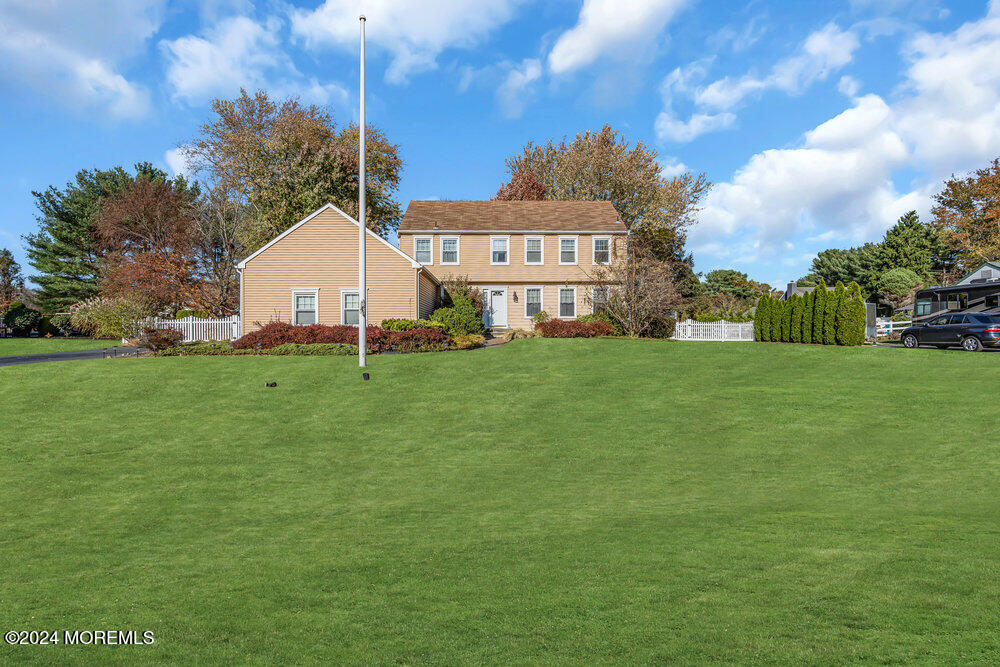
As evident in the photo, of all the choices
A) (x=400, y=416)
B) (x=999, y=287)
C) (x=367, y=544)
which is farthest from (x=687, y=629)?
(x=999, y=287)

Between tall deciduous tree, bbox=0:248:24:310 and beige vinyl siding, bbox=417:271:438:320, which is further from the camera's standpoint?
tall deciduous tree, bbox=0:248:24:310

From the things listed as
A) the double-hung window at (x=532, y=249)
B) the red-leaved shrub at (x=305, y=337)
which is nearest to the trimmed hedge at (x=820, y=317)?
the double-hung window at (x=532, y=249)

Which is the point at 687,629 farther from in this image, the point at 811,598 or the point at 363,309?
the point at 363,309

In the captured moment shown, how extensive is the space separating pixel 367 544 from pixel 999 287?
43.0 meters

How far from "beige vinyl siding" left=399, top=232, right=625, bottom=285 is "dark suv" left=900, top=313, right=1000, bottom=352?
17704 mm

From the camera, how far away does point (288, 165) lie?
155 feet

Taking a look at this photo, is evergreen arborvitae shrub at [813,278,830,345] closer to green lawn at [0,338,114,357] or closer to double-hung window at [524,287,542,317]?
double-hung window at [524,287,542,317]

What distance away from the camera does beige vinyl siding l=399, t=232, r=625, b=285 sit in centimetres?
3994

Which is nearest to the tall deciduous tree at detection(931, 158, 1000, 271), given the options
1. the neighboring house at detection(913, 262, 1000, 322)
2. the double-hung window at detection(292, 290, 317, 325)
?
the neighboring house at detection(913, 262, 1000, 322)

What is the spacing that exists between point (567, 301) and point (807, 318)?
1509 centimetres

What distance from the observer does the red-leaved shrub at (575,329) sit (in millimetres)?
33500

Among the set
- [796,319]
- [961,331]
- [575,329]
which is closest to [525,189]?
[575,329]

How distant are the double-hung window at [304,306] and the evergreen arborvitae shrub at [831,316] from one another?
83.3ft

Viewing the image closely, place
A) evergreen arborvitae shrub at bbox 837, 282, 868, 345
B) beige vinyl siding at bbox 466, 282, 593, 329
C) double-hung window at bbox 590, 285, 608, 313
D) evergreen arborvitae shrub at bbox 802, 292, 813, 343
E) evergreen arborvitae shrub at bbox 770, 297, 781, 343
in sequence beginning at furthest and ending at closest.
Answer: beige vinyl siding at bbox 466, 282, 593, 329 → double-hung window at bbox 590, 285, 608, 313 → evergreen arborvitae shrub at bbox 770, 297, 781, 343 → evergreen arborvitae shrub at bbox 802, 292, 813, 343 → evergreen arborvitae shrub at bbox 837, 282, 868, 345
